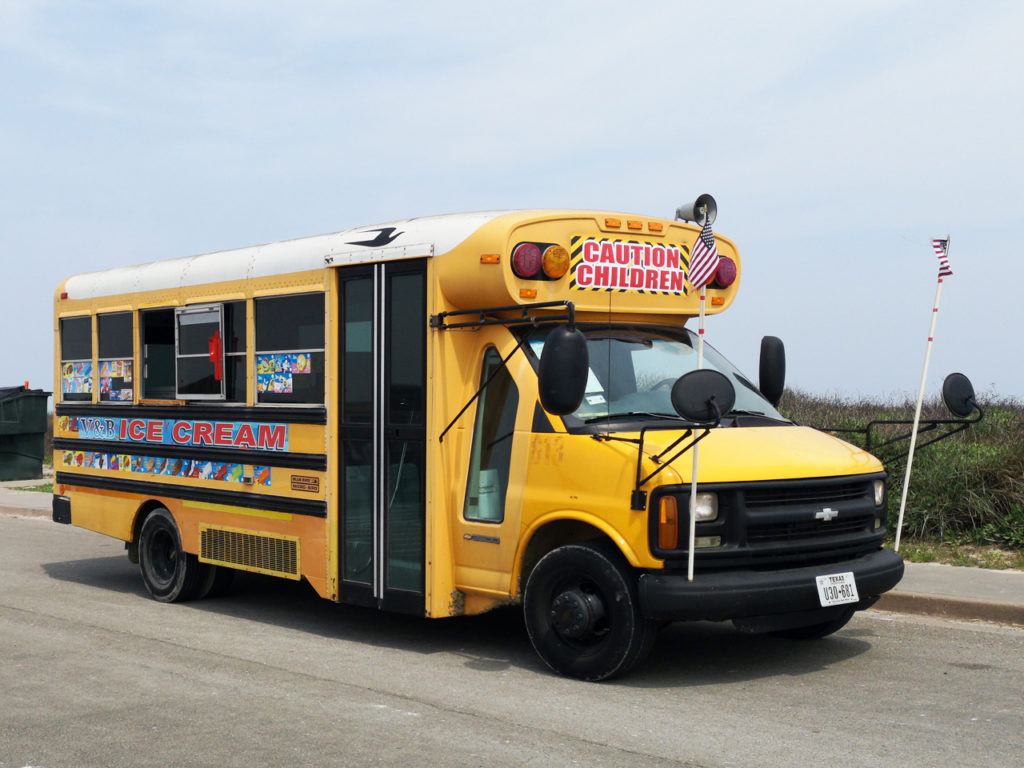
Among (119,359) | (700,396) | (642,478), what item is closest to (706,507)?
(642,478)

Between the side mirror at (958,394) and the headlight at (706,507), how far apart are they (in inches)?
92.2

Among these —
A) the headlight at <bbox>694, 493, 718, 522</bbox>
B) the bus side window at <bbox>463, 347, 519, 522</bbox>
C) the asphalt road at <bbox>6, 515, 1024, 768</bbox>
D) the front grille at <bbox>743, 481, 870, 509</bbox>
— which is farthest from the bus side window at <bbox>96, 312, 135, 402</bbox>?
the front grille at <bbox>743, 481, 870, 509</bbox>

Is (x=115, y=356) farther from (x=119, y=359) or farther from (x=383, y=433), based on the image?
(x=383, y=433)

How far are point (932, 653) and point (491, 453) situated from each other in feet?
10.0

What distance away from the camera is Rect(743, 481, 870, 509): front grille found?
6.80 metres

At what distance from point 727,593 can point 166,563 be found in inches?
219

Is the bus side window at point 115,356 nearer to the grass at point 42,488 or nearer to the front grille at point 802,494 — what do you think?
the front grille at point 802,494

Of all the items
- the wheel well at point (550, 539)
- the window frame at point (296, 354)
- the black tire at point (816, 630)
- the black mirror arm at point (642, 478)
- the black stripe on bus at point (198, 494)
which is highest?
the window frame at point (296, 354)

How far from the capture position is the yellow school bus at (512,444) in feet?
22.1

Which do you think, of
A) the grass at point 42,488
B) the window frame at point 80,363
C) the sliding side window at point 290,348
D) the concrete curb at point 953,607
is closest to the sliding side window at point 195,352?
the sliding side window at point 290,348

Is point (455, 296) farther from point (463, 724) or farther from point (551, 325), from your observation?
point (463, 724)

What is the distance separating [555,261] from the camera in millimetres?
7527

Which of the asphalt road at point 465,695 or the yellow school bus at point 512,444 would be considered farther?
the yellow school bus at point 512,444

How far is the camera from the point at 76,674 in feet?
24.0
